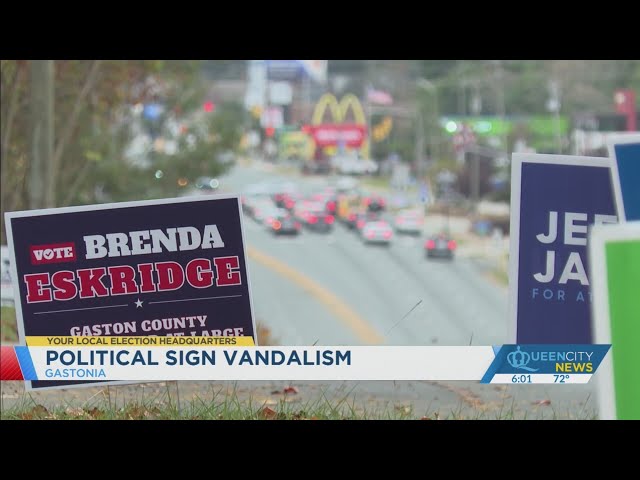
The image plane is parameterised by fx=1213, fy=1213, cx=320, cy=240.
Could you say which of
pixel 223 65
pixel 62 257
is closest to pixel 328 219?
pixel 223 65

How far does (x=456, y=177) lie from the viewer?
348 feet

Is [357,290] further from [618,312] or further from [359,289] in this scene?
[618,312]

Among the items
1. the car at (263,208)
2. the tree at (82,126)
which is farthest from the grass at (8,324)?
the car at (263,208)

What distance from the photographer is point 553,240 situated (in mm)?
5992

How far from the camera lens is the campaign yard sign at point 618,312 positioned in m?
3.84

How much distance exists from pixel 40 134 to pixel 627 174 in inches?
461

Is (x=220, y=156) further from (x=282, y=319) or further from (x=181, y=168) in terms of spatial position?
(x=282, y=319)

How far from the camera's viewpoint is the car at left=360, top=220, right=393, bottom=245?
356 ft

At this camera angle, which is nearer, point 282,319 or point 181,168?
point 181,168

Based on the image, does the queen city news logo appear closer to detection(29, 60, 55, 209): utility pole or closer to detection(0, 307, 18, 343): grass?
detection(0, 307, 18, 343): grass

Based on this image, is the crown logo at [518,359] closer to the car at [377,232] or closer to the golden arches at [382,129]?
the car at [377,232]

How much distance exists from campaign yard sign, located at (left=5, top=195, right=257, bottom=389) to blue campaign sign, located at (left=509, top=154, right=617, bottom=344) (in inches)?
54.0

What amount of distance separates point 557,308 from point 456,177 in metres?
101

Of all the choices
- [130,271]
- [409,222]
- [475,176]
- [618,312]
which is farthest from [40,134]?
[409,222]
